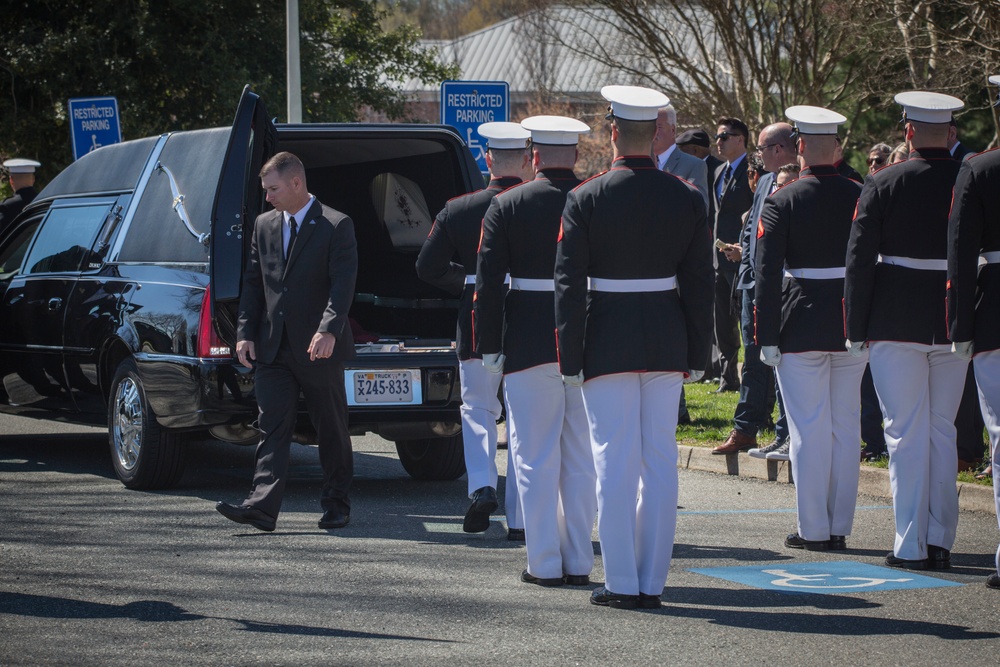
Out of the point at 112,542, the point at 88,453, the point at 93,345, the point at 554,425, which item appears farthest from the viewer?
the point at 88,453

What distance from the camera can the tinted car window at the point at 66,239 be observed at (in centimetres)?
973

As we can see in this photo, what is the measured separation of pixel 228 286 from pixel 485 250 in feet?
6.87

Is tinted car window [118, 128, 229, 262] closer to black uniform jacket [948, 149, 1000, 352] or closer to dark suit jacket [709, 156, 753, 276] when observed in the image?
black uniform jacket [948, 149, 1000, 352]

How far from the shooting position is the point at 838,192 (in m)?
7.36

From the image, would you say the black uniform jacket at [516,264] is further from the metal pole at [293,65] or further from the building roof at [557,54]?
the building roof at [557,54]

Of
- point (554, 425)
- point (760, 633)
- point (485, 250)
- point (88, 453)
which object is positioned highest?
point (485, 250)

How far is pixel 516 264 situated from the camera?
6.64 metres

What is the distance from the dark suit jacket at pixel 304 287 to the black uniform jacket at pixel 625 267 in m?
2.00

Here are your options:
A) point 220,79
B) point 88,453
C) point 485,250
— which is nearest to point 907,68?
point 220,79

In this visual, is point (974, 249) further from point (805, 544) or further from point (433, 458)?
point (433, 458)

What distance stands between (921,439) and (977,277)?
815 millimetres

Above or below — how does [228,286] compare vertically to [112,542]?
above

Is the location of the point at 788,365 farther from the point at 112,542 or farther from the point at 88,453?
the point at 88,453

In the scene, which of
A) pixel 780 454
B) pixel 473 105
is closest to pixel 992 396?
pixel 780 454
